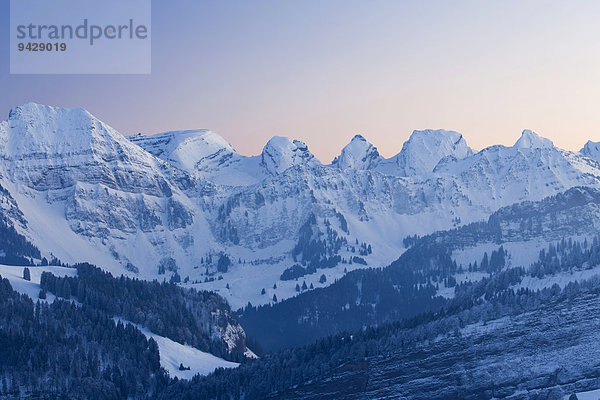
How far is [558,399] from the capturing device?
19975 cm

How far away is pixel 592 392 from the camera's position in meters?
198

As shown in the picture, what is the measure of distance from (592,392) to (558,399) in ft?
19.7
